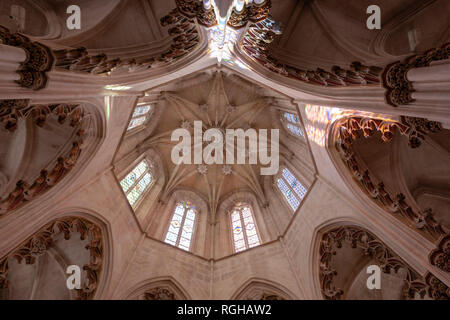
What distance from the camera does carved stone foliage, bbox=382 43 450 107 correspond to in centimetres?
379

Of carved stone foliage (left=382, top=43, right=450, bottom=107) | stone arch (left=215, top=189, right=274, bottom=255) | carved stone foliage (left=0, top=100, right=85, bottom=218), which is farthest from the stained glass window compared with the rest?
carved stone foliage (left=382, top=43, right=450, bottom=107)

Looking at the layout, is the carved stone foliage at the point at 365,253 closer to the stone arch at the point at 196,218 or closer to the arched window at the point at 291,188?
→ the arched window at the point at 291,188

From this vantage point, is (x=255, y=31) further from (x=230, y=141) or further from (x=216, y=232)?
(x=230, y=141)

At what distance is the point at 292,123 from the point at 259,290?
654 centimetres

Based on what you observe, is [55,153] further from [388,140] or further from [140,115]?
[388,140]

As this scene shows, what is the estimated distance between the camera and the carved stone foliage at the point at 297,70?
16.0 ft

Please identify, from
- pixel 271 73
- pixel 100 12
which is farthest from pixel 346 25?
pixel 100 12

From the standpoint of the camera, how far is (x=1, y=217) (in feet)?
15.7

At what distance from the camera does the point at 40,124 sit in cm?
466

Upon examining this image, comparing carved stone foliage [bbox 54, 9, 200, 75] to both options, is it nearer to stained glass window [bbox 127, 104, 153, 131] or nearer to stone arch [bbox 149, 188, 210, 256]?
stained glass window [bbox 127, 104, 153, 131]

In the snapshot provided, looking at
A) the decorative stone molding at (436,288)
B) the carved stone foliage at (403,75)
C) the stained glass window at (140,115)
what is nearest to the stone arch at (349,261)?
the decorative stone molding at (436,288)

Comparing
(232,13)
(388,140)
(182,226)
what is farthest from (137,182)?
(388,140)

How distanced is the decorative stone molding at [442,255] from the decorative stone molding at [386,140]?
0.71 ft

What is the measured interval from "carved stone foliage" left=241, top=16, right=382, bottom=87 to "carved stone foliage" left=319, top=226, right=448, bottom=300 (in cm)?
340
